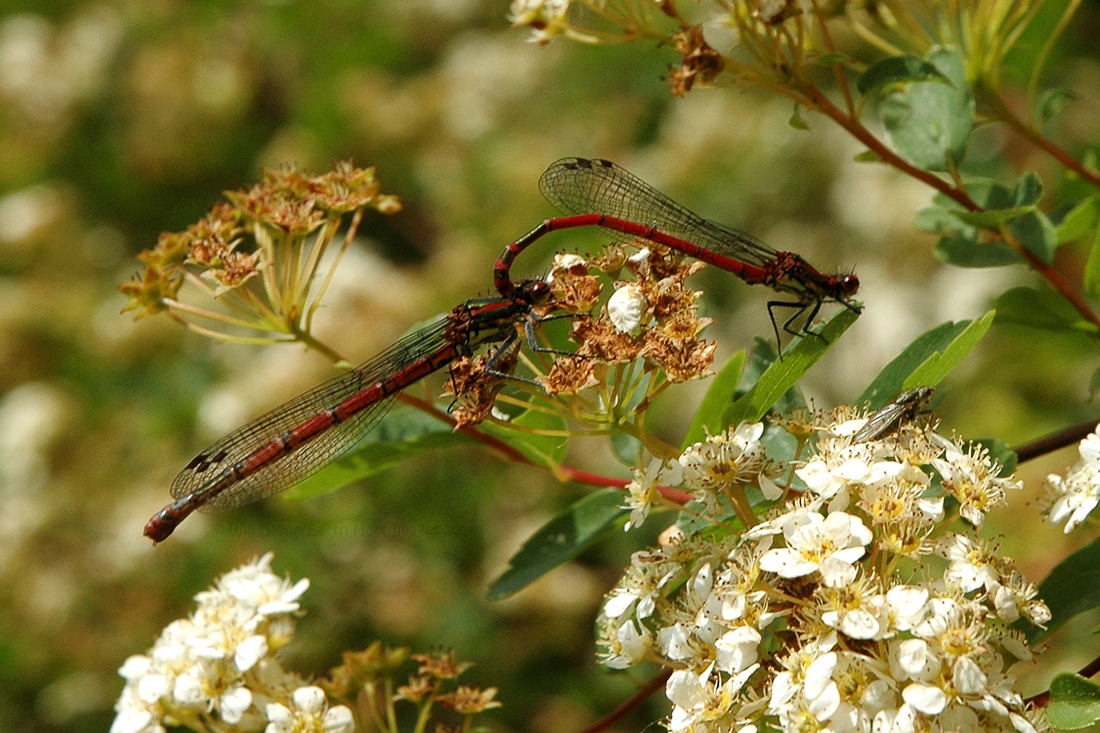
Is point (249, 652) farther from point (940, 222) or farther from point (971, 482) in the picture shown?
point (940, 222)

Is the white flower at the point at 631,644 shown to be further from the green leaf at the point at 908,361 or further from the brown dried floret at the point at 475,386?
the green leaf at the point at 908,361

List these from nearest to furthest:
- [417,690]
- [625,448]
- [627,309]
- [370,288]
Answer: [627,309] → [417,690] → [625,448] → [370,288]

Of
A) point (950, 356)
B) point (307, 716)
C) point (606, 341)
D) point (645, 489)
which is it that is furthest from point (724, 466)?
point (307, 716)

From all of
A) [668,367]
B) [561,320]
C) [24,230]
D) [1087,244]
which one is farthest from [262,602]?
[24,230]

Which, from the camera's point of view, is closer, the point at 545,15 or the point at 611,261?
the point at 611,261

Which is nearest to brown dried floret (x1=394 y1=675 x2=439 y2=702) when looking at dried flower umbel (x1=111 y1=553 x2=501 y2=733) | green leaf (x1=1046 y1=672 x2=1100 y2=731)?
dried flower umbel (x1=111 y1=553 x2=501 y2=733)

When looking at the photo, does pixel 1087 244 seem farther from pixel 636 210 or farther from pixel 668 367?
pixel 668 367
